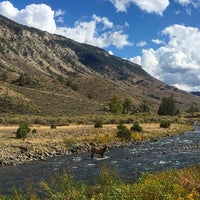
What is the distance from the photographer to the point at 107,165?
35.9 meters

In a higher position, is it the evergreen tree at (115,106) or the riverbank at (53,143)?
the evergreen tree at (115,106)

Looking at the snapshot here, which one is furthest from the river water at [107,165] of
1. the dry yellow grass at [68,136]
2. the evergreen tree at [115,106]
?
the evergreen tree at [115,106]

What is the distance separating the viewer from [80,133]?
6153 centimetres

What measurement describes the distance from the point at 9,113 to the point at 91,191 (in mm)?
88791

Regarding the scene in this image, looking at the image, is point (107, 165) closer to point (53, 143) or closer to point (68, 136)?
point (53, 143)

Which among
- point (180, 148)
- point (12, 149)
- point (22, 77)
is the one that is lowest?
point (12, 149)

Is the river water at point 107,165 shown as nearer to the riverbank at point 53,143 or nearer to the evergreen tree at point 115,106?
the riverbank at point 53,143

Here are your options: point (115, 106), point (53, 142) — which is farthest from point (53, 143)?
point (115, 106)

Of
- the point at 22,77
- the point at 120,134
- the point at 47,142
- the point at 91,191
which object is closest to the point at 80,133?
the point at 120,134

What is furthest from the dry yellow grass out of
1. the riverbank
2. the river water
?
the river water

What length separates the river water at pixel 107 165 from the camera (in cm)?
3008

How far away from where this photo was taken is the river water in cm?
3008

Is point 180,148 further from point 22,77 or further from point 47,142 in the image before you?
point 22,77

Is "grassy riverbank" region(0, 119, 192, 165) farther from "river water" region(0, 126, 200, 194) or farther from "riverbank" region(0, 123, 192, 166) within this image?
"river water" region(0, 126, 200, 194)
